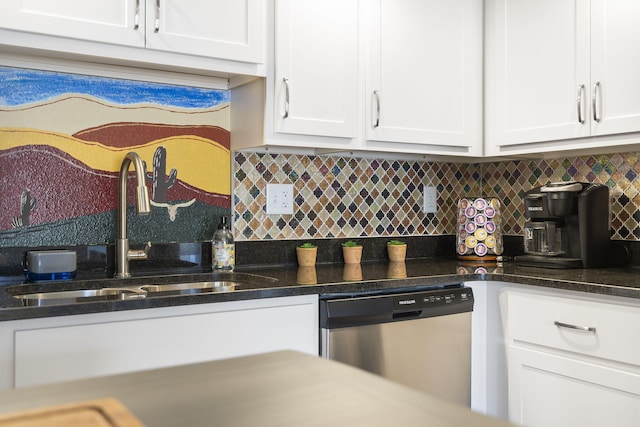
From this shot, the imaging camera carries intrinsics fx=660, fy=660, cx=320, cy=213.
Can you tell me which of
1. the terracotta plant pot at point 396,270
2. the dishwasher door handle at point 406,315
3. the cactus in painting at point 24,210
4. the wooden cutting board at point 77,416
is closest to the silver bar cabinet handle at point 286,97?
the terracotta plant pot at point 396,270

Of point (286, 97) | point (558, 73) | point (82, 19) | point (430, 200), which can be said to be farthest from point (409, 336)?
point (82, 19)

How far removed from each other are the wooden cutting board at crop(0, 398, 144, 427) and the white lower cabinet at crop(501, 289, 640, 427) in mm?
1719

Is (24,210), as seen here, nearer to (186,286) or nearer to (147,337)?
(186,286)

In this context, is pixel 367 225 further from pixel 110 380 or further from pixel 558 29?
pixel 110 380

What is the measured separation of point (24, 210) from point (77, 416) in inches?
66.5

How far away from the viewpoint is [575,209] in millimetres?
2518

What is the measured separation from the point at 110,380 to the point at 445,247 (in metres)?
2.49

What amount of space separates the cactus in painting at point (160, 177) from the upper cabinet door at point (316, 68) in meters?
0.46

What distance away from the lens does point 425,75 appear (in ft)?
8.89

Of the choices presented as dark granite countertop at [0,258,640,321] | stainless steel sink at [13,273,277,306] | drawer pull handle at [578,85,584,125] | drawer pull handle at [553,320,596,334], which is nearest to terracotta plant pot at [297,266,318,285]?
A: dark granite countertop at [0,258,640,321]

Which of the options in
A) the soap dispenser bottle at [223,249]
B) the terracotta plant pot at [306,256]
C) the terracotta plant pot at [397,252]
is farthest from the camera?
the terracotta plant pot at [397,252]

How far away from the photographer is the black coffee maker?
8.21ft

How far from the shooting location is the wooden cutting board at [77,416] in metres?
0.69

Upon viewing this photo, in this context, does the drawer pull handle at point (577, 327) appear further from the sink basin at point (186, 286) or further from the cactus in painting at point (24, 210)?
the cactus in painting at point (24, 210)
